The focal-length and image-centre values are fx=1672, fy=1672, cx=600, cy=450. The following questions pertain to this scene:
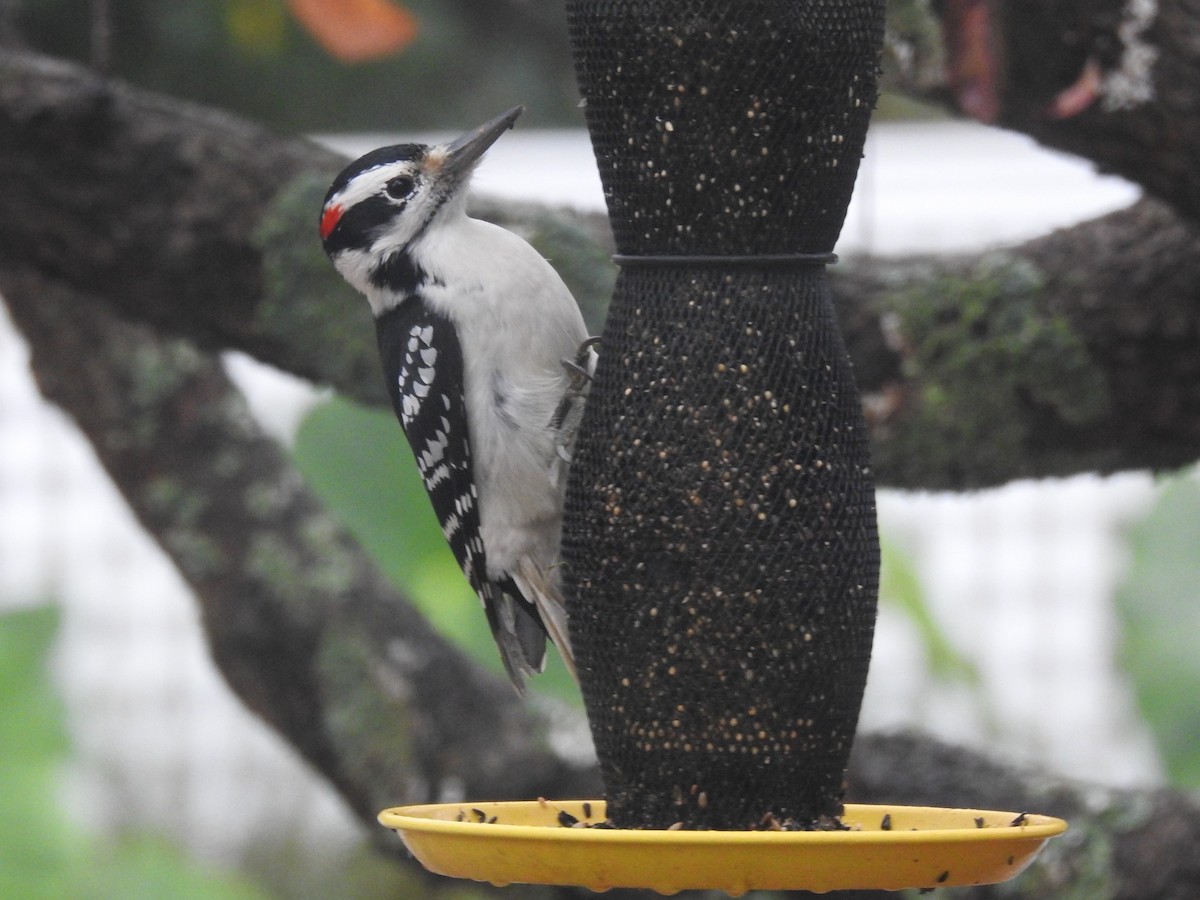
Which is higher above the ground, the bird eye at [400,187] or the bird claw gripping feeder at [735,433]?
the bird eye at [400,187]

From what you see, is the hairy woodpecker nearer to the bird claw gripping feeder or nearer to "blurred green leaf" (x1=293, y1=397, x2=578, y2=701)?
the bird claw gripping feeder

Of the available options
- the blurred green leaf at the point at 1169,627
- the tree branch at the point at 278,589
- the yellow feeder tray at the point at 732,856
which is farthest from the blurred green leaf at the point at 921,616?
the yellow feeder tray at the point at 732,856

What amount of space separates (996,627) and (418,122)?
547cm

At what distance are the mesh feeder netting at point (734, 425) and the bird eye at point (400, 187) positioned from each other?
99 centimetres

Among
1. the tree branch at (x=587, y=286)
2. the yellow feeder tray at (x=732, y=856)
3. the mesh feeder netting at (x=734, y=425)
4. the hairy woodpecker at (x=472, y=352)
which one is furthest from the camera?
the tree branch at (x=587, y=286)

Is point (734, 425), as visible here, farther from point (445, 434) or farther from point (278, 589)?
point (278, 589)

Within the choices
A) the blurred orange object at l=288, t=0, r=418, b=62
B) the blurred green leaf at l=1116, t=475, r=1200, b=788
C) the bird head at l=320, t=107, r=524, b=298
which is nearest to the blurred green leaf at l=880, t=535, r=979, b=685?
the blurred green leaf at l=1116, t=475, r=1200, b=788

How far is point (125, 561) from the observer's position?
346 inches

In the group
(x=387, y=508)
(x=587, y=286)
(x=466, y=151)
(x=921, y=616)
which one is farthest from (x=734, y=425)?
(x=921, y=616)

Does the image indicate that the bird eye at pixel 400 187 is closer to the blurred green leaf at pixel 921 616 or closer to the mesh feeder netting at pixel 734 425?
the mesh feeder netting at pixel 734 425

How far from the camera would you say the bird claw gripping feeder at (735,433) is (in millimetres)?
2719

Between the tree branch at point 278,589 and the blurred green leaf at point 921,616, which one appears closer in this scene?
the tree branch at point 278,589

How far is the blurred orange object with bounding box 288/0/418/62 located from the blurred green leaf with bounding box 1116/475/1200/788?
3.70m

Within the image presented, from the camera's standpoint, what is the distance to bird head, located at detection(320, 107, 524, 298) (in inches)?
146
